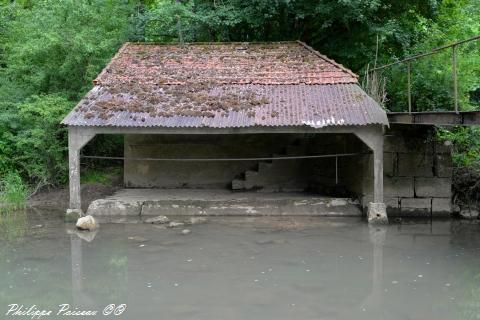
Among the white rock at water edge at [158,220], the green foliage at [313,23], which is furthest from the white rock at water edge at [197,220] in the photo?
the green foliage at [313,23]

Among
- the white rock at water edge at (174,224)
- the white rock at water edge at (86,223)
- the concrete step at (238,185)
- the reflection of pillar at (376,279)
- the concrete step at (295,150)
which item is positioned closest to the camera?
the reflection of pillar at (376,279)

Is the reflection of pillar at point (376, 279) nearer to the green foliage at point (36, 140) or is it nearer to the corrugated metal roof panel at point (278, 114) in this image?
the corrugated metal roof panel at point (278, 114)

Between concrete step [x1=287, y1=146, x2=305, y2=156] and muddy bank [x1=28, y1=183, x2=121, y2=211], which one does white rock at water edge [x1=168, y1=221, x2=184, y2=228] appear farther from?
concrete step [x1=287, y1=146, x2=305, y2=156]

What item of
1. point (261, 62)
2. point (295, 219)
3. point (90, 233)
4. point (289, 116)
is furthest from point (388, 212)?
point (90, 233)

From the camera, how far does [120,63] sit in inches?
510

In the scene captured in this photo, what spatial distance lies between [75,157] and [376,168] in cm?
633

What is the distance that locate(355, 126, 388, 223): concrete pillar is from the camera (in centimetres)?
1031

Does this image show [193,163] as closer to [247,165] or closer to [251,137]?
[247,165]

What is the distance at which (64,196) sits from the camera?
42.5 feet

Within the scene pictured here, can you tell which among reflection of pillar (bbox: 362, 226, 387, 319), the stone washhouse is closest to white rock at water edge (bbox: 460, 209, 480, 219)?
the stone washhouse

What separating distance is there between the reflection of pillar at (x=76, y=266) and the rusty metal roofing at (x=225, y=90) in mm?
2553

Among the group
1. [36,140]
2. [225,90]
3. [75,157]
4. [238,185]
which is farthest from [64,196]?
[225,90]

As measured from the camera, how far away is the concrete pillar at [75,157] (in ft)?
34.2

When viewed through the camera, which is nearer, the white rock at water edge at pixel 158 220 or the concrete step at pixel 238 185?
the white rock at water edge at pixel 158 220
